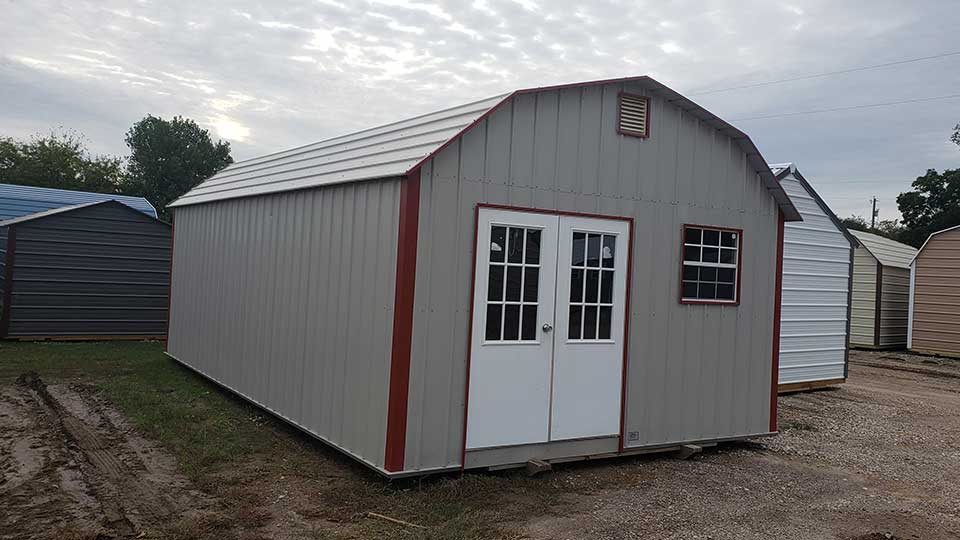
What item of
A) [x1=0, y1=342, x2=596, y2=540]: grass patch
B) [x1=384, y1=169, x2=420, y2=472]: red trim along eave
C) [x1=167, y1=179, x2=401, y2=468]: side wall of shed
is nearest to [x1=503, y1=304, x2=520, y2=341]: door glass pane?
[x1=384, y1=169, x2=420, y2=472]: red trim along eave

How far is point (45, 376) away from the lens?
1052 cm

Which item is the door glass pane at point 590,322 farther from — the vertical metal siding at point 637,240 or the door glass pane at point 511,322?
the door glass pane at point 511,322

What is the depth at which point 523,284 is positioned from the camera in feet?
21.1

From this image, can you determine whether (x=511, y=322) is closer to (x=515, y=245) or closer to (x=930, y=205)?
(x=515, y=245)

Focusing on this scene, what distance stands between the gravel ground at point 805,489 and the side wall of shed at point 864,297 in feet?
33.2

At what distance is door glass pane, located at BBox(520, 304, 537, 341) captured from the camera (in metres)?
6.45

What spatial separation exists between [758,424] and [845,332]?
573 centimetres

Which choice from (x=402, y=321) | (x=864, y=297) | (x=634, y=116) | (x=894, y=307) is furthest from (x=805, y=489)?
(x=894, y=307)

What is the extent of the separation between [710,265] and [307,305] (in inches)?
157

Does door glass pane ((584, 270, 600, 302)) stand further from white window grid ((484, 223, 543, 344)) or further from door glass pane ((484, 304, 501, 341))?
door glass pane ((484, 304, 501, 341))

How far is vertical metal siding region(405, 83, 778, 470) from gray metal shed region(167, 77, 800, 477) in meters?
0.02

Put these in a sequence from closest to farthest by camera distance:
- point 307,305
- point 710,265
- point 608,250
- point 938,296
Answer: point 608,250, point 307,305, point 710,265, point 938,296

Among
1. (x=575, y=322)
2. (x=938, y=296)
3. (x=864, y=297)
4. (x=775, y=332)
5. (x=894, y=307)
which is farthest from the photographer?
(x=894, y=307)

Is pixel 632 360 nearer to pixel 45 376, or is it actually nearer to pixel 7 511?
pixel 7 511
